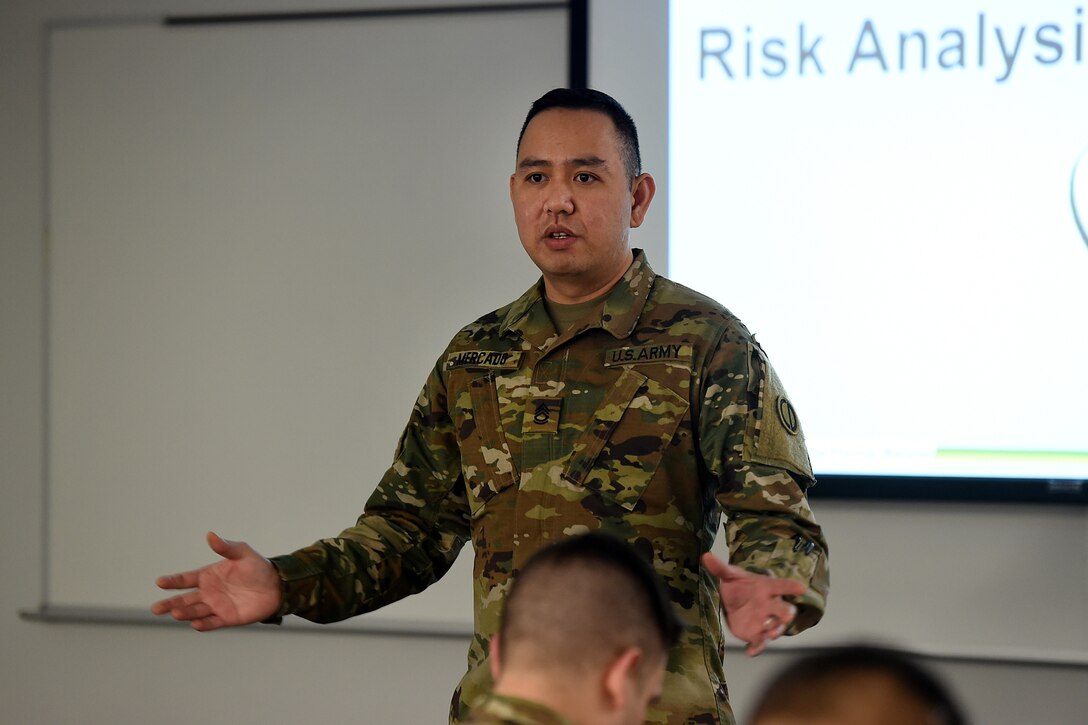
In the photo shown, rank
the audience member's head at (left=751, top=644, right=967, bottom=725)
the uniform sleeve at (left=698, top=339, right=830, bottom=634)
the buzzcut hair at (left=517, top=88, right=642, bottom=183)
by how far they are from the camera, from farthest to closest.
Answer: the buzzcut hair at (left=517, top=88, right=642, bottom=183), the uniform sleeve at (left=698, top=339, right=830, bottom=634), the audience member's head at (left=751, top=644, right=967, bottom=725)

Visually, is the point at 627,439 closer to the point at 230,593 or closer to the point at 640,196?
the point at 640,196

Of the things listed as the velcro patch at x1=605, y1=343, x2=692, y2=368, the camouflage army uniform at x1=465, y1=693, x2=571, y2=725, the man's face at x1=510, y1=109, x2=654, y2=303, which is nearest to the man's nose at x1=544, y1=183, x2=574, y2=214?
the man's face at x1=510, y1=109, x2=654, y2=303

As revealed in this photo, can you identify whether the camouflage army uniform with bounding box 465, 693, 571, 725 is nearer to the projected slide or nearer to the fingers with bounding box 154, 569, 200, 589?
the fingers with bounding box 154, 569, 200, 589

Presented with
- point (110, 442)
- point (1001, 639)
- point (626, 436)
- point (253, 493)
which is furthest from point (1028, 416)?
point (110, 442)

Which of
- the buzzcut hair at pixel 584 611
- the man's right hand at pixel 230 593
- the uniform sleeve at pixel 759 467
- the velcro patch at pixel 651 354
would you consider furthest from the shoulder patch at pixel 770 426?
the man's right hand at pixel 230 593

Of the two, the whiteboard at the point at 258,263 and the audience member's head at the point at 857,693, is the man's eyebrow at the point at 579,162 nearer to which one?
the audience member's head at the point at 857,693

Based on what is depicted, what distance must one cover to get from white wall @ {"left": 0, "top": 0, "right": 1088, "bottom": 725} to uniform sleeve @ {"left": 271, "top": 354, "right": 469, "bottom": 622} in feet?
4.06

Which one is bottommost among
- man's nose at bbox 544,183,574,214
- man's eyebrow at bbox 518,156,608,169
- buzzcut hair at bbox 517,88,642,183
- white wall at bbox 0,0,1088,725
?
white wall at bbox 0,0,1088,725

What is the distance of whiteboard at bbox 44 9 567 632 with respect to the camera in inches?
130

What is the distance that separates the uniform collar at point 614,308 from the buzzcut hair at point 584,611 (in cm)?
57

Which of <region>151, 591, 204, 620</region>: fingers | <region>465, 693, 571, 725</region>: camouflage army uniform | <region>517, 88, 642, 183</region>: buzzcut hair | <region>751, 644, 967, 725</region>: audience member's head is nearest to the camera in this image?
<region>751, 644, 967, 725</region>: audience member's head

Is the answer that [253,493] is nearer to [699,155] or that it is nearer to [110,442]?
[110,442]

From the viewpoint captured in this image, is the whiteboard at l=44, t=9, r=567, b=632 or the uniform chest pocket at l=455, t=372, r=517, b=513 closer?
the uniform chest pocket at l=455, t=372, r=517, b=513

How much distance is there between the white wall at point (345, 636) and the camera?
9.59 ft
